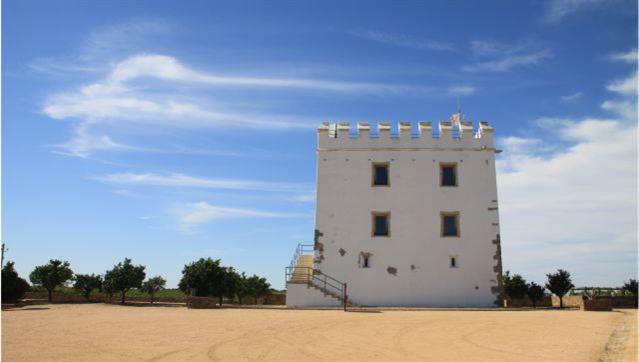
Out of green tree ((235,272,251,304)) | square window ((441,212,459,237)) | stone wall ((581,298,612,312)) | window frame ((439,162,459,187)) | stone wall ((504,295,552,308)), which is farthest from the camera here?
green tree ((235,272,251,304))

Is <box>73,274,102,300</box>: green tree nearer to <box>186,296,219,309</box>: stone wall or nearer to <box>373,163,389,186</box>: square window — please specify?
<box>186,296,219,309</box>: stone wall

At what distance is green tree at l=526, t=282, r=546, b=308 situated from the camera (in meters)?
25.2

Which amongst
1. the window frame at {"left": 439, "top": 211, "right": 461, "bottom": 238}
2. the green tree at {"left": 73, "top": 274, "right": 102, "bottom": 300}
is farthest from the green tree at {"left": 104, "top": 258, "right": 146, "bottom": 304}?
the window frame at {"left": 439, "top": 211, "right": 461, "bottom": 238}

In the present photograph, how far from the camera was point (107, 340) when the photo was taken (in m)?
9.88

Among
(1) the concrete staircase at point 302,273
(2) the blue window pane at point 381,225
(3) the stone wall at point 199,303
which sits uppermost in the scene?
(2) the blue window pane at point 381,225

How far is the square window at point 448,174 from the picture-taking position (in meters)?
25.1

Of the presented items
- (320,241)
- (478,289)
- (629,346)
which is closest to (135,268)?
(320,241)

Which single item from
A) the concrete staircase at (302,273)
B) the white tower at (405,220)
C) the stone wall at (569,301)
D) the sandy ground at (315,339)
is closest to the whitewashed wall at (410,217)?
the white tower at (405,220)

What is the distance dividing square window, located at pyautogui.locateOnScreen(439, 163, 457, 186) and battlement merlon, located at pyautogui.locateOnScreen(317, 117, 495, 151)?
93 cm

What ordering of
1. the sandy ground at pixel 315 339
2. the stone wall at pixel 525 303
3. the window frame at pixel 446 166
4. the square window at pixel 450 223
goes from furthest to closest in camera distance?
the stone wall at pixel 525 303 → the window frame at pixel 446 166 → the square window at pixel 450 223 → the sandy ground at pixel 315 339

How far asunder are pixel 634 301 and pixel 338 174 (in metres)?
14.6

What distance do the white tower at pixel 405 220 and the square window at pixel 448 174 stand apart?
49mm

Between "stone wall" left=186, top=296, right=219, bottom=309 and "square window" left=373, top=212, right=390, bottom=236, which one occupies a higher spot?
"square window" left=373, top=212, right=390, bottom=236

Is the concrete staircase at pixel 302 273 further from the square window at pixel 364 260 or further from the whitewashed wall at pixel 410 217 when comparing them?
the square window at pixel 364 260
